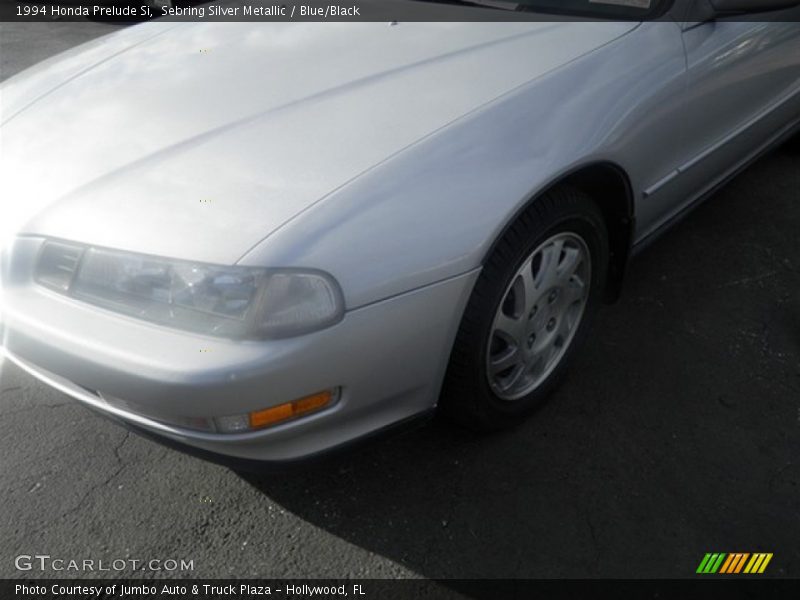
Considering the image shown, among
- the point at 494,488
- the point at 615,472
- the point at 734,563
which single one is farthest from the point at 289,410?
the point at 734,563

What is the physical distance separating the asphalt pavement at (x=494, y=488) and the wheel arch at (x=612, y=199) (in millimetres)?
347

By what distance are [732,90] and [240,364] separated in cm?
227

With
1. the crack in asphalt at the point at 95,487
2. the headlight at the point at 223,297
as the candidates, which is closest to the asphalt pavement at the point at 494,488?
the crack in asphalt at the point at 95,487

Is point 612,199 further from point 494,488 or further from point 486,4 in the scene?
point 494,488

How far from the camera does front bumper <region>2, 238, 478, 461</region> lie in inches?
60.8

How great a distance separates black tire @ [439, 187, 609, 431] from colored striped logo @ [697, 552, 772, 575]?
2.25ft

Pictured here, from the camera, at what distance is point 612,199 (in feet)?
7.74

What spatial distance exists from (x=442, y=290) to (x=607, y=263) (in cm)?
96

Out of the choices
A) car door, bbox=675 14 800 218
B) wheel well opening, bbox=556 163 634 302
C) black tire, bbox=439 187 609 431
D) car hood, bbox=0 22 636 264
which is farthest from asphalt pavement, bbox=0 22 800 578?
car door, bbox=675 14 800 218

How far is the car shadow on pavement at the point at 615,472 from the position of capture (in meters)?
1.94

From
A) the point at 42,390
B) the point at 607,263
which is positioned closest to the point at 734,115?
the point at 607,263

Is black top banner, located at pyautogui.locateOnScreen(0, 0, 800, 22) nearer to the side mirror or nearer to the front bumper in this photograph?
the side mirror

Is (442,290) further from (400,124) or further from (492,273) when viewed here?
(400,124)

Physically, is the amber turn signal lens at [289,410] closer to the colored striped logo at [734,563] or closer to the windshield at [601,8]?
the colored striped logo at [734,563]
